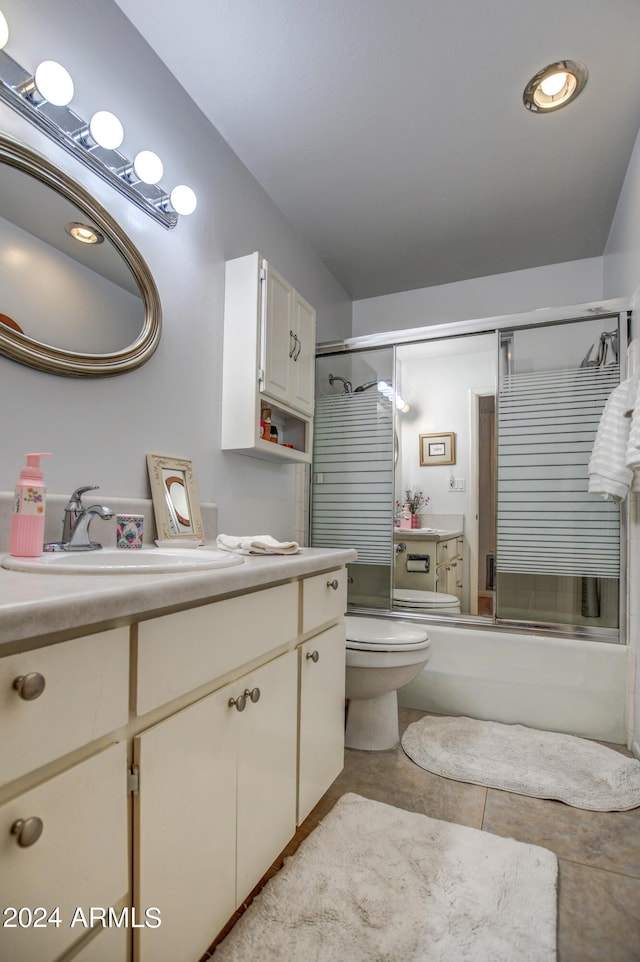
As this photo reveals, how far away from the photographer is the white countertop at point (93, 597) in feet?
1.96

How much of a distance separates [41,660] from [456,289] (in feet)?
10.5

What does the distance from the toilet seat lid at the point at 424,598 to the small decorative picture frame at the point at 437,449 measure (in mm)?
960

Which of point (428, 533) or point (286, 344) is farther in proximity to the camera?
point (428, 533)

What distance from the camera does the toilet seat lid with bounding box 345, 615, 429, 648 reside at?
195 centimetres

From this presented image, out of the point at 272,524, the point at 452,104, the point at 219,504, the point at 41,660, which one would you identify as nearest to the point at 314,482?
the point at 272,524

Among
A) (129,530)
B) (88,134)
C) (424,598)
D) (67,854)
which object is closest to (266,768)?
(67,854)

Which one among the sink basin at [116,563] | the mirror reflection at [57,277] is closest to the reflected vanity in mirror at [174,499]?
the sink basin at [116,563]

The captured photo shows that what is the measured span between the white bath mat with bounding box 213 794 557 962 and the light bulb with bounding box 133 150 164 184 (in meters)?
2.00

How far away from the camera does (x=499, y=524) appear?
2.41 m

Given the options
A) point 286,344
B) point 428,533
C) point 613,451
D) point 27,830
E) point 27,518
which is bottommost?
point 27,830

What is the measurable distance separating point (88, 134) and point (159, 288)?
45cm

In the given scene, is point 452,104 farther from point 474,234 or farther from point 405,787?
point 405,787

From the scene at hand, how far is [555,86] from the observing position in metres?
1.80

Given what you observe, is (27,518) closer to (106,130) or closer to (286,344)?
(106,130)
